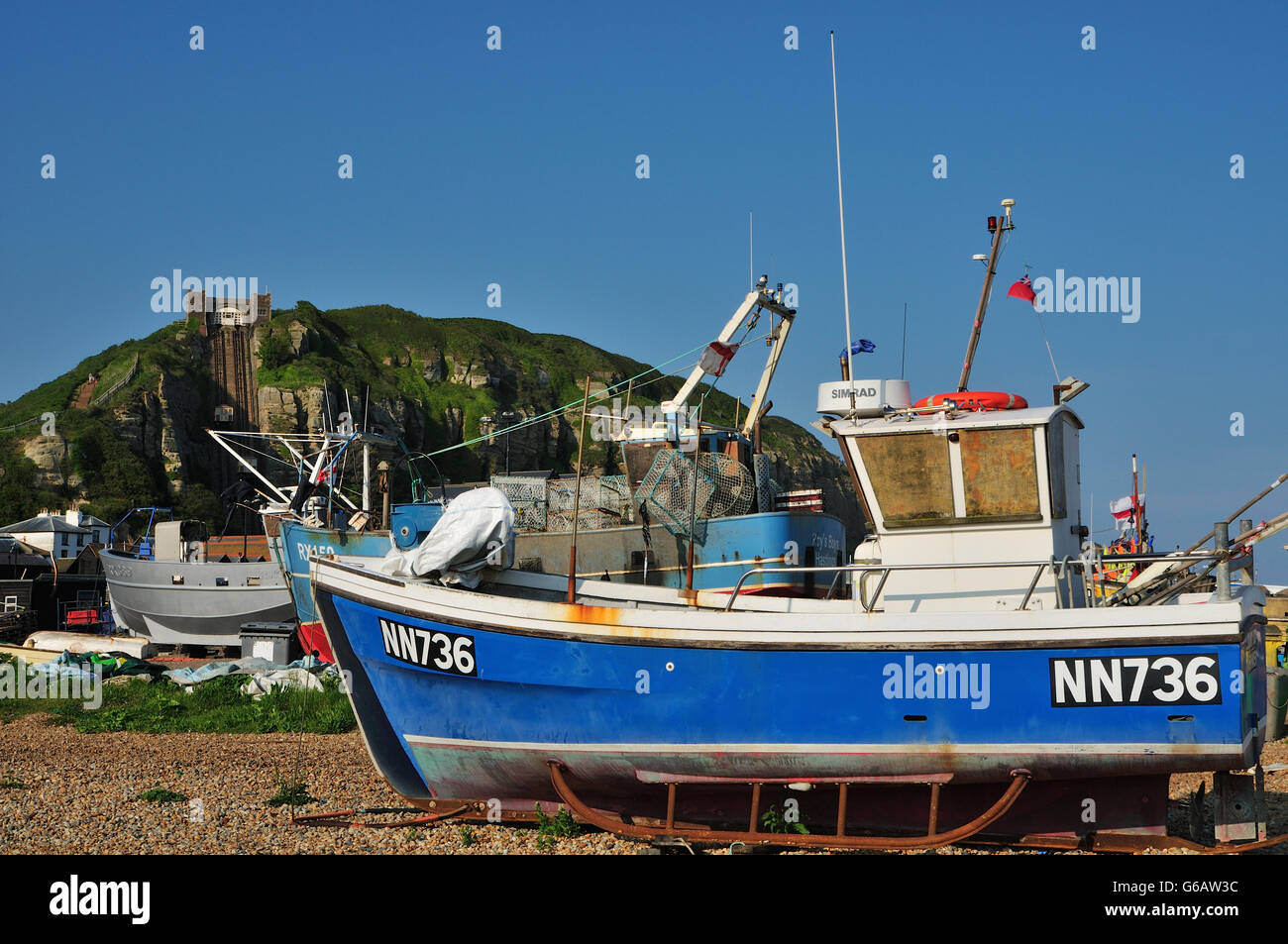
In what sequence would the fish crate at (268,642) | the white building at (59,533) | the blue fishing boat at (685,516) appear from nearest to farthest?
the blue fishing boat at (685,516)
the fish crate at (268,642)
the white building at (59,533)

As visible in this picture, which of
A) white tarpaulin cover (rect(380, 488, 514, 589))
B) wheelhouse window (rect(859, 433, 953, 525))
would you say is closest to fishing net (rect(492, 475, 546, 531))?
white tarpaulin cover (rect(380, 488, 514, 589))

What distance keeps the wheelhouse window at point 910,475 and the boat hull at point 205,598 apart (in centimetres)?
2629

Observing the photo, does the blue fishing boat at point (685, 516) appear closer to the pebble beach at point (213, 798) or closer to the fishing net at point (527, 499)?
the fishing net at point (527, 499)

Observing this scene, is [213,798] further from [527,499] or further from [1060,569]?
[527,499]

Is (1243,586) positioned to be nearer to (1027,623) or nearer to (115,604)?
(1027,623)

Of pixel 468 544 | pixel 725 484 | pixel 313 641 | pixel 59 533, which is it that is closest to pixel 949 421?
pixel 468 544

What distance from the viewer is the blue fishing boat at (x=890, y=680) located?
7.71 metres

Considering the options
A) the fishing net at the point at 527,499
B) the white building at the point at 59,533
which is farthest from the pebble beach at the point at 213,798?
the white building at the point at 59,533

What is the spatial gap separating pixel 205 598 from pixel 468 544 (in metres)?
26.1

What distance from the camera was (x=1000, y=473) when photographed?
29.1 feet

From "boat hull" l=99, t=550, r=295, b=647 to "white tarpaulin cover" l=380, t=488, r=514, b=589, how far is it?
24.1 metres

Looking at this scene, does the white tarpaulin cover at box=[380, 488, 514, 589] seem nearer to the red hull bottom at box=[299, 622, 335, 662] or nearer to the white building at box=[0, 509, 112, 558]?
the red hull bottom at box=[299, 622, 335, 662]

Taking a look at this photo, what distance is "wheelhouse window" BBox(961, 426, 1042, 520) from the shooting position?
28.7 feet

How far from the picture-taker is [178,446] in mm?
67125
